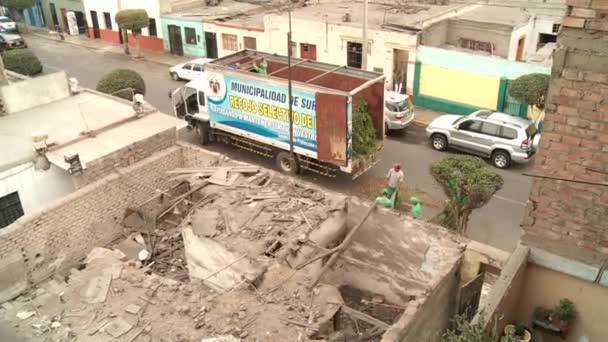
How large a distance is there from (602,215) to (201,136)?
1572 centimetres

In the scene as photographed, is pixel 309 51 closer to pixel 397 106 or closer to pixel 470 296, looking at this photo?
pixel 397 106

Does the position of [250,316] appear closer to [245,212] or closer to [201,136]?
[245,212]

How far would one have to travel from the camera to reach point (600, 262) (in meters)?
8.05

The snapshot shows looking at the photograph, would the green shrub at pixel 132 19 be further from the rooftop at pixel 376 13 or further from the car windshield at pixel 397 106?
the car windshield at pixel 397 106

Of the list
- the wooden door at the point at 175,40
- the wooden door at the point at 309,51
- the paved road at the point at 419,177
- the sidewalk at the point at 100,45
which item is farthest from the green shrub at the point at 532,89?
the wooden door at the point at 175,40

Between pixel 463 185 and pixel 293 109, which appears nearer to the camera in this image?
pixel 463 185

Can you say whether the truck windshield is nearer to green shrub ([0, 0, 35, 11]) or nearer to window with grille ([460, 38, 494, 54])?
window with grille ([460, 38, 494, 54])

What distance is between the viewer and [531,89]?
19062 mm

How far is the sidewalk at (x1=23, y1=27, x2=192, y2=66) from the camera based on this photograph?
Result: 3169cm

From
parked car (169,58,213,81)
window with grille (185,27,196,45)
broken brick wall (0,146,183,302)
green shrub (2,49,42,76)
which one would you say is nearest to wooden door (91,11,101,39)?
green shrub (2,49,42,76)

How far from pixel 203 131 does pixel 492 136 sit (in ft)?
34.2

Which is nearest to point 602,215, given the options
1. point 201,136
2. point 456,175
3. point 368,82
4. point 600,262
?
point 600,262

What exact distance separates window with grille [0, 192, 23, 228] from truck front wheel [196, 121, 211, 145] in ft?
26.8

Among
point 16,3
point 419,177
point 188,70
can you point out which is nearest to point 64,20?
point 16,3
